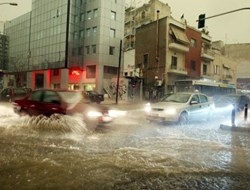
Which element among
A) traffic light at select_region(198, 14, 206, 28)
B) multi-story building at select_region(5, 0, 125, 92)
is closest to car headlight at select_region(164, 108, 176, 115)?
traffic light at select_region(198, 14, 206, 28)

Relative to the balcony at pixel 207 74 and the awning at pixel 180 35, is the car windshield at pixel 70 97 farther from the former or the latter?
the balcony at pixel 207 74

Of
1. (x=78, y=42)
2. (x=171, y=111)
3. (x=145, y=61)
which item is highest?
(x=78, y=42)

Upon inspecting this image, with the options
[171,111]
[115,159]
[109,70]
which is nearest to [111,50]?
[109,70]

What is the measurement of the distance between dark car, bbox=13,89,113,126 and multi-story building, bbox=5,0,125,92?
34.3 meters

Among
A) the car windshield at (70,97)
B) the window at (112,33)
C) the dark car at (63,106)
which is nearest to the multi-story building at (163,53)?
the window at (112,33)

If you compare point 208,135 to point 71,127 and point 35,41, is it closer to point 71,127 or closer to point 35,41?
point 71,127

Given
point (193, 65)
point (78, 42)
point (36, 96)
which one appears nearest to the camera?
point (36, 96)

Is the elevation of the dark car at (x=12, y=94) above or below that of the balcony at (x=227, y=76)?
below

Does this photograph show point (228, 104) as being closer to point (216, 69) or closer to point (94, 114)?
point (94, 114)

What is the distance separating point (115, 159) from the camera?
6605 millimetres

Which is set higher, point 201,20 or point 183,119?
point 201,20

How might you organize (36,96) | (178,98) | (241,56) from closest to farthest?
(36,96), (178,98), (241,56)

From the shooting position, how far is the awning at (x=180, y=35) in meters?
39.7

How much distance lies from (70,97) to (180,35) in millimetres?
32230
